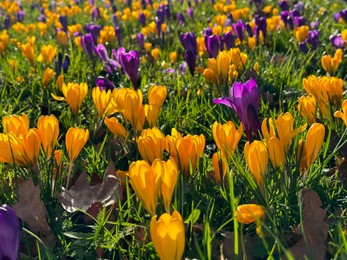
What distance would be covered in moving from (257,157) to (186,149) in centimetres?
26

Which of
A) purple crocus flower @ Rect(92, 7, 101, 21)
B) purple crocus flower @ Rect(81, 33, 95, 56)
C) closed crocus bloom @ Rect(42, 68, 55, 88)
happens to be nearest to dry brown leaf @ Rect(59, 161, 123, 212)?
closed crocus bloom @ Rect(42, 68, 55, 88)

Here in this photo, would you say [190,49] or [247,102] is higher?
[247,102]

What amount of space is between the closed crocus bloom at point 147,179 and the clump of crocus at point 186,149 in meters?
0.29

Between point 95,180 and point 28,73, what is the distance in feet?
7.44

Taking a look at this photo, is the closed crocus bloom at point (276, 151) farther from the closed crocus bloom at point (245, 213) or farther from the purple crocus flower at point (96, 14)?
the purple crocus flower at point (96, 14)

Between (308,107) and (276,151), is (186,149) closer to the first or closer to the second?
(276,151)

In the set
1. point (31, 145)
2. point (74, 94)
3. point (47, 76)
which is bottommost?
point (47, 76)

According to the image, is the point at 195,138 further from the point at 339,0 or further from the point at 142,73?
the point at 339,0

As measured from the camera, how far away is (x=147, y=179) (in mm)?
1560

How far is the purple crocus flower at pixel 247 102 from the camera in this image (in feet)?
6.85

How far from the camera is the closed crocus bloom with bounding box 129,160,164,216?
1557 millimetres

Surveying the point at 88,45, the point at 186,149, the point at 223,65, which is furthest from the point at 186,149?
the point at 88,45

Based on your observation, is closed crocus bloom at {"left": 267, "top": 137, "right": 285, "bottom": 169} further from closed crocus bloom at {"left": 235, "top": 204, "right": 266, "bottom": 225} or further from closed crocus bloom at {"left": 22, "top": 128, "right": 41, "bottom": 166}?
closed crocus bloom at {"left": 22, "top": 128, "right": 41, "bottom": 166}

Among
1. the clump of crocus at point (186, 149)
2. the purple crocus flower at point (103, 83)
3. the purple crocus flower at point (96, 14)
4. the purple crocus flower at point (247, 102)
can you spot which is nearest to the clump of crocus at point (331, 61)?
the purple crocus flower at point (103, 83)
